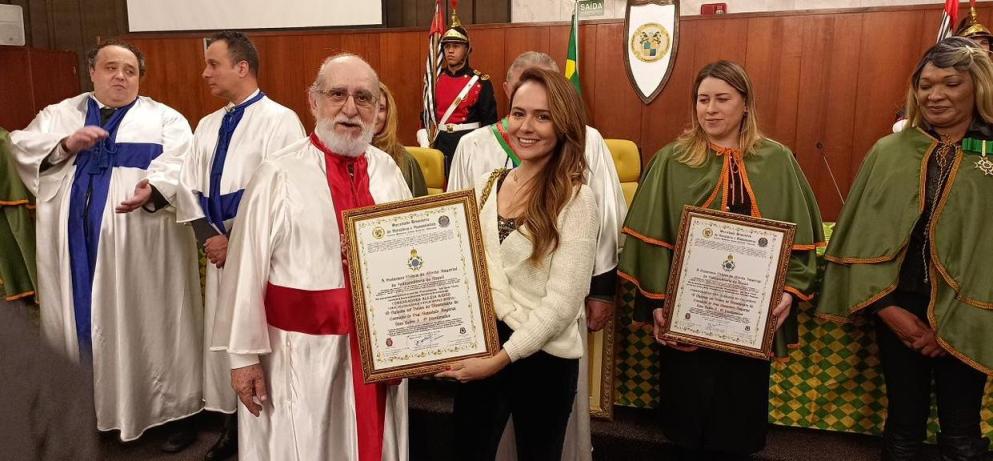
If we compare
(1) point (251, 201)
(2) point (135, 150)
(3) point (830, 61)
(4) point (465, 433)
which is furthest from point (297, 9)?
(4) point (465, 433)

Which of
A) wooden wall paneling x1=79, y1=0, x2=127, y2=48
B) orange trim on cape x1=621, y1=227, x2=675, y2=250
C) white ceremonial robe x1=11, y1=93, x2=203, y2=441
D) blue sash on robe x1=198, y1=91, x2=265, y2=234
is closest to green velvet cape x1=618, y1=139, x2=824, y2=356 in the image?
orange trim on cape x1=621, y1=227, x2=675, y2=250

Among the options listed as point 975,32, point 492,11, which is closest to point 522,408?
point 975,32

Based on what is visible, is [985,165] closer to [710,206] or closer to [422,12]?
[710,206]

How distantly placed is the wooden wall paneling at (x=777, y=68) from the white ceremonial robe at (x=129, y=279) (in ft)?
17.4

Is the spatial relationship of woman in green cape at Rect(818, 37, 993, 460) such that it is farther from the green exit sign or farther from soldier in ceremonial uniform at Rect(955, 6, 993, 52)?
the green exit sign

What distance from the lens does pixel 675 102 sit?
21.6 ft

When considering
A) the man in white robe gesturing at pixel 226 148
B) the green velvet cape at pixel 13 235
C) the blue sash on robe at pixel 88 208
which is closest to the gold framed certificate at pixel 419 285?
the man in white robe gesturing at pixel 226 148

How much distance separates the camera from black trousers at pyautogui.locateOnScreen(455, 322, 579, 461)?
69.5 inches

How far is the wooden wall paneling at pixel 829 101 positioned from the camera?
610cm

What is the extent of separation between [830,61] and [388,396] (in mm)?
5857

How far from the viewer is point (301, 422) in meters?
1.85

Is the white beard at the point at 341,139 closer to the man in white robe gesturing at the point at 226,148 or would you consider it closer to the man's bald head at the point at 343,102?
the man's bald head at the point at 343,102

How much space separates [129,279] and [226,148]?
842mm

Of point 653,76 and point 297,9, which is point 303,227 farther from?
point 297,9
